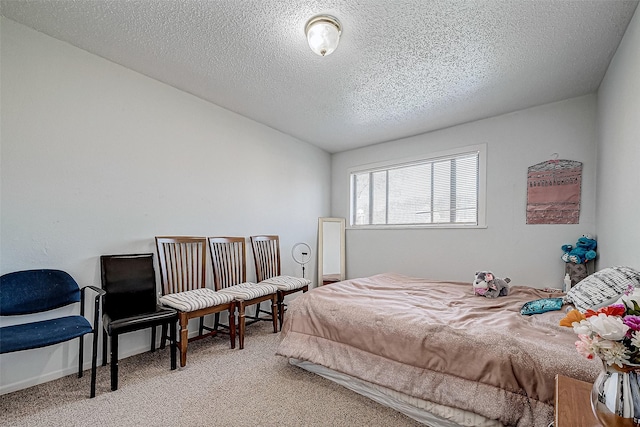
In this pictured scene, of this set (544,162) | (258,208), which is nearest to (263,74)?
(258,208)

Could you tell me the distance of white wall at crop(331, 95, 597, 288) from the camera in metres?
2.92

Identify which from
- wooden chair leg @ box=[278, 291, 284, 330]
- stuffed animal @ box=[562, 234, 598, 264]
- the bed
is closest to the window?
stuffed animal @ box=[562, 234, 598, 264]

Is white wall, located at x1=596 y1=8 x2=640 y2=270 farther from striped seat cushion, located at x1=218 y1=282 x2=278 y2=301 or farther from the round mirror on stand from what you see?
the round mirror on stand

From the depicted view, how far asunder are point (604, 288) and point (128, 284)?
3.36 m

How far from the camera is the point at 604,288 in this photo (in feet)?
5.45

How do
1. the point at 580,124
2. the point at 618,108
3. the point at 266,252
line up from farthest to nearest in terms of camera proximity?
the point at 266,252 < the point at 580,124 < the point at 618,108

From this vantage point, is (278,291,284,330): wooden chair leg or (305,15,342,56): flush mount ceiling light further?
(278,291,284,330): wooden chair leg

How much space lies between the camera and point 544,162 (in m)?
3.10

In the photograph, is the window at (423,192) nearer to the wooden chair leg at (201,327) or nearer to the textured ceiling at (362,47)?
the textured ceiling at (362,47)

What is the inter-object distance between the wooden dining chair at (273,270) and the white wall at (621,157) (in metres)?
2.79

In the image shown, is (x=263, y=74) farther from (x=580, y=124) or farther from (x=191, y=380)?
(x=580, y=124)

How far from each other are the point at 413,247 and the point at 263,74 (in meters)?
2.92

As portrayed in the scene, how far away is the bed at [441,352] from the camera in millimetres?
1366

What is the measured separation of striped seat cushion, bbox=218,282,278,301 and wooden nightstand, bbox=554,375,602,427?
2.35m
